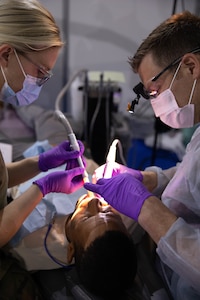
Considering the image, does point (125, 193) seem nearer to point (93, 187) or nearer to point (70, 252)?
point (93, 187)

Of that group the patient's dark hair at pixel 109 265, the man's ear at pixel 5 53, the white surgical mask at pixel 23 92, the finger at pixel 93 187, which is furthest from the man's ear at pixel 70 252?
the man's ear at pixel 5 53

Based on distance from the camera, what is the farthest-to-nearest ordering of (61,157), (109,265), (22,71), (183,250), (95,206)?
(61,157) → (95,206) → (22,71) → (109,265) → (183,250)

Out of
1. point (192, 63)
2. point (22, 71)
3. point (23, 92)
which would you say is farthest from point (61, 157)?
point (192, 63)

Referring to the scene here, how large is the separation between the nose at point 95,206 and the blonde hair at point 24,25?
2.20 feet

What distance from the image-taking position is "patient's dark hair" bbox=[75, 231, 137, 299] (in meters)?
1.15

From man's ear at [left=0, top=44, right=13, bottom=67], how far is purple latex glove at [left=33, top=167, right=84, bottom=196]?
522 mm

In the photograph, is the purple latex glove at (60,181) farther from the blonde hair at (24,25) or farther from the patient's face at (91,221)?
the blonde hair at (24,25)

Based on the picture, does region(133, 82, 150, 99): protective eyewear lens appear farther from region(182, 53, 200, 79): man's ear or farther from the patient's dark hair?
the patient's dark hair

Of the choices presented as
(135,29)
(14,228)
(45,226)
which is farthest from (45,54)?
(135,29)

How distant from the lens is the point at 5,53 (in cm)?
121

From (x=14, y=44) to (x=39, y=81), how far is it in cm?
22

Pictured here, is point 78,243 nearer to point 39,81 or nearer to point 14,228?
point 14,228

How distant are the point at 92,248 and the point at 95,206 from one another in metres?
0.25

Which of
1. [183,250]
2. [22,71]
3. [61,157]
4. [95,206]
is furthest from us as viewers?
[61,157]
